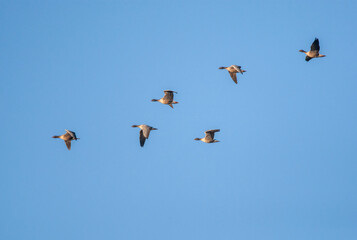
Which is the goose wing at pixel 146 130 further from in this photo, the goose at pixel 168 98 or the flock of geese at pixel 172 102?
the goose at pixel 168 98

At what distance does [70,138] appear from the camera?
139ft

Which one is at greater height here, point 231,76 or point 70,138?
point 231,76

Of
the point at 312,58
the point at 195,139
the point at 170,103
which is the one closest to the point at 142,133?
the point at 170,103

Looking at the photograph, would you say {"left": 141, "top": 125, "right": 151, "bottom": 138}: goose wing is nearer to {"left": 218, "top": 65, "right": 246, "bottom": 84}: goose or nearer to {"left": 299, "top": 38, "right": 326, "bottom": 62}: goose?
{"left": 218, "top": 65, "right": 246, "bottom": 84}: goose

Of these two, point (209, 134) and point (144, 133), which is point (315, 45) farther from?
point (144, 133)

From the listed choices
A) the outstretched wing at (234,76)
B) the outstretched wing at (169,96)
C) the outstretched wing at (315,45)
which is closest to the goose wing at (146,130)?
the outstretched wing at (169,96)

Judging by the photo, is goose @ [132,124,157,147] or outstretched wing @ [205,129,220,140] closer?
goose @ [132,124,157,147]

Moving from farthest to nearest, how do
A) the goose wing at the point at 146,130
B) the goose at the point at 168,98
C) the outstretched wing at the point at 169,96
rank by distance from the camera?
the goose at the point at 168,98, the outstretched wing at the point at 169,96, the goose wing at the point at 146,130

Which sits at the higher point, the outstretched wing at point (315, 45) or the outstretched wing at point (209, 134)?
the outstretched wing at point (315, 45)

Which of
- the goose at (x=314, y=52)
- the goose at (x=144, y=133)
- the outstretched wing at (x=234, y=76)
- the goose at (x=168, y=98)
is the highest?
the goose at (x=314, y=52)

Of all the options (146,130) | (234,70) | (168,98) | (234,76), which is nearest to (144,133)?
(146,130)

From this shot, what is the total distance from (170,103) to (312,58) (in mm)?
10020

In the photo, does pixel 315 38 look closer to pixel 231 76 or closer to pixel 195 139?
pixel 231 76

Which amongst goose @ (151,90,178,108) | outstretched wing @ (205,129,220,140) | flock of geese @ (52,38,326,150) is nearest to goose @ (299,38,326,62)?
flock of geese @ (52,38,326,150)
